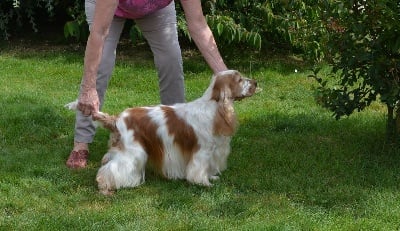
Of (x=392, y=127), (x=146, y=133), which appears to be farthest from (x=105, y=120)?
(x=392, y=127)

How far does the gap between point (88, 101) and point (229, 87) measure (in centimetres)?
106

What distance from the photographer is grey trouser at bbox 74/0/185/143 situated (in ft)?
18.8

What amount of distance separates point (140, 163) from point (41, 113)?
2.27 m

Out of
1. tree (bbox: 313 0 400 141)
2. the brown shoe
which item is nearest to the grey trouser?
the brown shoe

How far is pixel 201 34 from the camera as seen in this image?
218 inches

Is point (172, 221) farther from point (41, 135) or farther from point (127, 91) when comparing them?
point (127, 91)

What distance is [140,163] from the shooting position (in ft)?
17.0

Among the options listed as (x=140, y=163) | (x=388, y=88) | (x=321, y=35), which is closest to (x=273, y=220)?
(x=140, y=163)

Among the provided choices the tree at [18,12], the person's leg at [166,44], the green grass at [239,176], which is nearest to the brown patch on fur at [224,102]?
the green grass at [239,176]

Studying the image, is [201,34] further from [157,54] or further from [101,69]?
[101,69]

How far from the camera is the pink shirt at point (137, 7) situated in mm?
5426

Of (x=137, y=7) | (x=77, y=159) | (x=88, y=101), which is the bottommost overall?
(x=77, y=159)

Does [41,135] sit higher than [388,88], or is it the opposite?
[388,88]

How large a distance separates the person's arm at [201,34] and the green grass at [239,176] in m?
0.90
